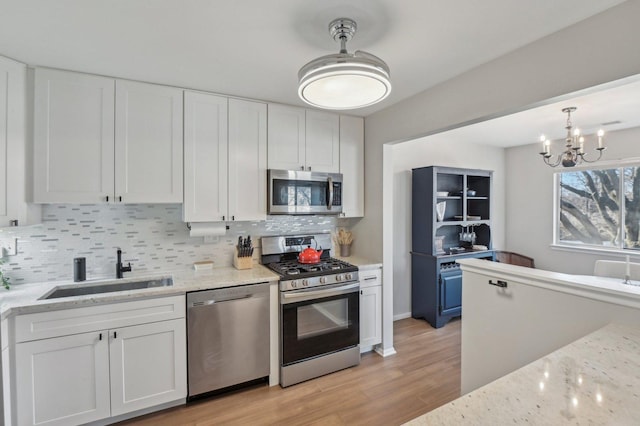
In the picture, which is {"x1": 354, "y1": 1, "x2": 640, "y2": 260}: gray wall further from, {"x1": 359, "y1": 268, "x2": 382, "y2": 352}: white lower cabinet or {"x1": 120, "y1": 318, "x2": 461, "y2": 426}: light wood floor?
{"x1": 120, "y1": 318, "x2": 461, "y2": 426}: light wood floor

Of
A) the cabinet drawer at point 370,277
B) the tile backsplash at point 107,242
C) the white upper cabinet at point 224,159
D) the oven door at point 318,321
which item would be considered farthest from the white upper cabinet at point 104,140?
the cabinet drawer at point 370,277

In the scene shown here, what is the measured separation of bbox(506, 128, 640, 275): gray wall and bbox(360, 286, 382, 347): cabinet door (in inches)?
129

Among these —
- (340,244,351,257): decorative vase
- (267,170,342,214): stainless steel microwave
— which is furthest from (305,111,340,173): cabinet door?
(340,244,351,257): decorative vase

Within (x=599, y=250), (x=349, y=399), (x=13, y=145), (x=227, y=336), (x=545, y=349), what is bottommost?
(x=349, y=399)

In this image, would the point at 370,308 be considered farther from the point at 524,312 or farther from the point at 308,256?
the point at 524,312

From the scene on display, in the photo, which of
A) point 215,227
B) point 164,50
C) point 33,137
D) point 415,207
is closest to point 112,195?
point 33,137

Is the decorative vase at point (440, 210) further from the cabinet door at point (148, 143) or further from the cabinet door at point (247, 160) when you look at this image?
the cabinet door at point (148, 143)

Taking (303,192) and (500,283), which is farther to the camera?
(303,192)

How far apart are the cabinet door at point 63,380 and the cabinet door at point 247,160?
1361 mm

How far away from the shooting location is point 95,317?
78.3 inches

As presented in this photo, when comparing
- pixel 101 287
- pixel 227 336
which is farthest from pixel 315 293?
pixel 101 287

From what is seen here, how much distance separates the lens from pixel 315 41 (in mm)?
1788

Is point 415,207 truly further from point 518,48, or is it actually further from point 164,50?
point 164,50

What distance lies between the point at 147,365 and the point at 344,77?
2.28 meters
